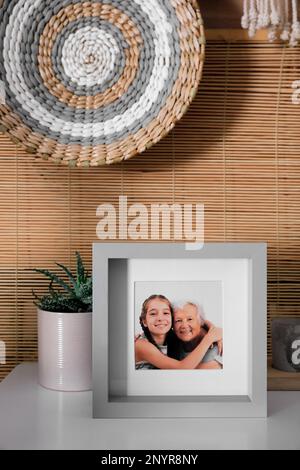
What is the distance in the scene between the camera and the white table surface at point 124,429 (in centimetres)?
82

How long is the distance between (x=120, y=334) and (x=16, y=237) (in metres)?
0.41

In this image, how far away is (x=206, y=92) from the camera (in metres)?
1.24

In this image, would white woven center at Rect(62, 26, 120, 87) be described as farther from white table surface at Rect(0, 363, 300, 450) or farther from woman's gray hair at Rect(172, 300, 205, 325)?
white table surface at Rect(0, 363, 300, 450)

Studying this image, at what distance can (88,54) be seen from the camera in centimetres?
115

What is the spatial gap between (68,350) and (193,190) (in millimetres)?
439

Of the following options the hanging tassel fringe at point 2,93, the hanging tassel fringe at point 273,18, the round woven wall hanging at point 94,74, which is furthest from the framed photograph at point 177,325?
the hanging tassel fringe at point 273,18

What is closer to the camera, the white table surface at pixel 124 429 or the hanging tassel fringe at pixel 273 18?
the white table surface at pixel 124 429

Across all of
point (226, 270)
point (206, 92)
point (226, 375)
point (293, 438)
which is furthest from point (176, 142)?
point (293, 438)

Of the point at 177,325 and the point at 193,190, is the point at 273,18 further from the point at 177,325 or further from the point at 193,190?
the point at 177,325

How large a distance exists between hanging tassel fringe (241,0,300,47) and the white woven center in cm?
28

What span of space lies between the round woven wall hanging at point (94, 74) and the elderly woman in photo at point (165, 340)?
33 centimetres

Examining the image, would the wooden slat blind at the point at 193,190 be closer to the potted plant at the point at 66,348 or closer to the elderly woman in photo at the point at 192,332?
the potted plant at the point at 66,348

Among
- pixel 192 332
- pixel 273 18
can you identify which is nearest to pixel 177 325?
pixel 192 332

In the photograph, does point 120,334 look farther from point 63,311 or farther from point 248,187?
point 248,187
